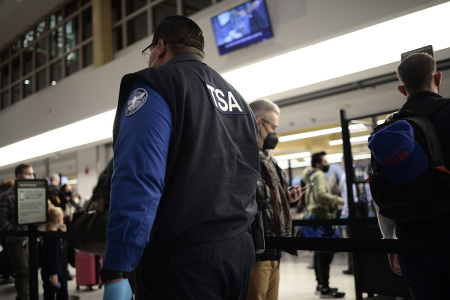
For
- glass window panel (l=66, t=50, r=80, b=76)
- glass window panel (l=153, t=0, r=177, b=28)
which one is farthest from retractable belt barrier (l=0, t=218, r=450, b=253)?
glass window panel (l=66, t=50, r=80, b=76)

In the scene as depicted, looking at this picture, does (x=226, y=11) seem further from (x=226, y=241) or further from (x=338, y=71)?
(x=226, y=241)

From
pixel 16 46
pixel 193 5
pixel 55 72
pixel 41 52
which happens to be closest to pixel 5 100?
pixel 16 46

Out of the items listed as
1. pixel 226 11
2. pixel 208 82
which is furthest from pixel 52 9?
pixel 208 82

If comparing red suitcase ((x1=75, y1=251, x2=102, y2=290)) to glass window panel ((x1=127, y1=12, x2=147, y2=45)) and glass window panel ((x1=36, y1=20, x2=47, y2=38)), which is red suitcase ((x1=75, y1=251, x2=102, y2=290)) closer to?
glass window panel ((x1=127, y1=12, x2=147, y2=45))

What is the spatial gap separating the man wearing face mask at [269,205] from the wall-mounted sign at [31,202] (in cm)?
207

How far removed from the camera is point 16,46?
13477 mm

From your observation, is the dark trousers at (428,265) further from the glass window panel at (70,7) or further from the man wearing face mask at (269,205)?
the glass window panel at (70,7)

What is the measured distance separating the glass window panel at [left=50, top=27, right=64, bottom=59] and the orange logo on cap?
38.6 feet

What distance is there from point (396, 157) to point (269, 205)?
30.0 inches

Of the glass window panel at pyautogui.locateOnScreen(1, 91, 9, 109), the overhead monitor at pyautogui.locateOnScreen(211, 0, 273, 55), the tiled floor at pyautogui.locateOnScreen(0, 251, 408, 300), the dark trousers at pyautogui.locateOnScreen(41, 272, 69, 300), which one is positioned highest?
the glass window panel at pyautogui.locateOnScreen(1, 91, 9, 109)

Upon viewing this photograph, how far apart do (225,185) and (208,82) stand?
34cm

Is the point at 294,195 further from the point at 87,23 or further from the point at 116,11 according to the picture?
the point at 87,23

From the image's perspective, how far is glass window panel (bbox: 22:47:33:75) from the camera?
12.8 metres

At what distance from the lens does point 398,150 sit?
4.88 feet
